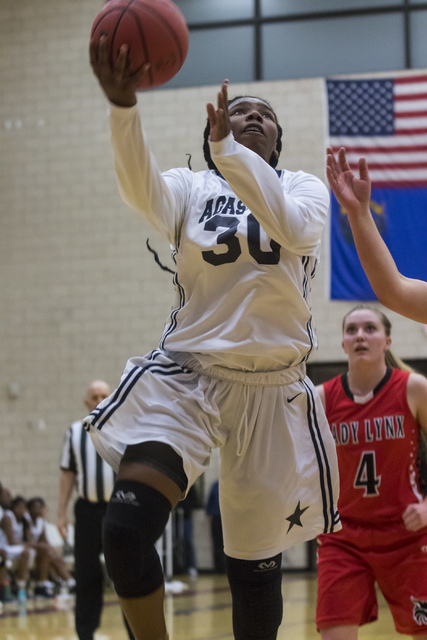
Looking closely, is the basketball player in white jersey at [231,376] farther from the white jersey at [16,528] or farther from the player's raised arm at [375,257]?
the white jersey at [16,528]

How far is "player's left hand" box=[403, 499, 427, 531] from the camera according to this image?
12.3ft

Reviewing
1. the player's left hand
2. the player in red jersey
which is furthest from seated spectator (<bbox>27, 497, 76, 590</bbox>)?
the player's left hand

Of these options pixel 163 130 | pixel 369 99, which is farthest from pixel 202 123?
pixel 369 99

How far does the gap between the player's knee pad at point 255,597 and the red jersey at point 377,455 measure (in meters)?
0.94

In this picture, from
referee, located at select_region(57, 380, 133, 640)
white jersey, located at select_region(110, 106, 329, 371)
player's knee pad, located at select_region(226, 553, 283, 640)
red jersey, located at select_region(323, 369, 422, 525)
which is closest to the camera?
white jersey, located at select_region(110, 106, 329, 371)

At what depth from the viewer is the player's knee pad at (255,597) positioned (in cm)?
312

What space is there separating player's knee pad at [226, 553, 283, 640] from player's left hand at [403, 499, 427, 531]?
89cm

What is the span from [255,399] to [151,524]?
0.64 metres

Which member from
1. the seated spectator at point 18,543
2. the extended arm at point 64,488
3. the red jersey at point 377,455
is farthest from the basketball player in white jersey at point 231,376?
the seated spectator at point 18,543

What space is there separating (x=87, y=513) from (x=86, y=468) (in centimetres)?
44

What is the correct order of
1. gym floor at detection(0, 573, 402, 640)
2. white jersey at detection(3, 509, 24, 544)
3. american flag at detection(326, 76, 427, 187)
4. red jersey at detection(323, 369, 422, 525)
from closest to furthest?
1. red jersey at detection(323, 369, 422, 525)
2. gym floor at detection(0, 573, 402, 640)
3. white jersey at detection(3, 509, 24, 544)
4. american flag at detection(326, 76, 427, 187)

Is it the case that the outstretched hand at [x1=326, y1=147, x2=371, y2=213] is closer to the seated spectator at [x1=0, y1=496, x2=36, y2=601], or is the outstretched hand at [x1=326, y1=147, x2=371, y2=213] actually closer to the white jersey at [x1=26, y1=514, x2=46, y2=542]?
the seated spectator at [x1=0, y1=496, x2=36, y2=601]

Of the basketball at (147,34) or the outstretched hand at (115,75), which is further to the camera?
the basketball at (147,34)

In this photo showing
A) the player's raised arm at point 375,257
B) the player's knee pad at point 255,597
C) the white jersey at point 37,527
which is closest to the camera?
the player's raised arm at point 375,257
